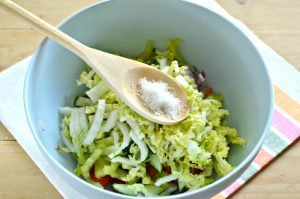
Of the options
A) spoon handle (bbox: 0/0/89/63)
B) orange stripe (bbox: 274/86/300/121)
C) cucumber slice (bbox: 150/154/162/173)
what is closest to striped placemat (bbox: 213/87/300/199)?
orange stripe (bbox: 274/86/300/121)

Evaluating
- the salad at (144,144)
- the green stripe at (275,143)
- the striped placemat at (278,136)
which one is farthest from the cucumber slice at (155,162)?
the green stripe at (275,143)

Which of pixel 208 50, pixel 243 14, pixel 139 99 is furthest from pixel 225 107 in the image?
pixel 243 14

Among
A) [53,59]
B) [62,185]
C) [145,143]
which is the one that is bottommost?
[62,185]

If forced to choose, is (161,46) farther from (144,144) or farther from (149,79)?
(144,144)

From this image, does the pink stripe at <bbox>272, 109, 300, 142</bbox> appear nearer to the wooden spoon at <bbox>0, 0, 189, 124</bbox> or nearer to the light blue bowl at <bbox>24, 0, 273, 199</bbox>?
the light blue bowl at <bbox>24, 0, 273, 199</bbox>

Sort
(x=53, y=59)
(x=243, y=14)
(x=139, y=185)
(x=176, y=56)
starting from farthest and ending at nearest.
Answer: (x=243, y=14), (x=176, y=56), (x=53, y=59), (x=139, y=185)

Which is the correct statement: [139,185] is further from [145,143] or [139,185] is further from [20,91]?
[20,91]

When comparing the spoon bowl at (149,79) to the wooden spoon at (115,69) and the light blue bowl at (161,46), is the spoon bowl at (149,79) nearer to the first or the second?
the wooden spoon at (115,69)
